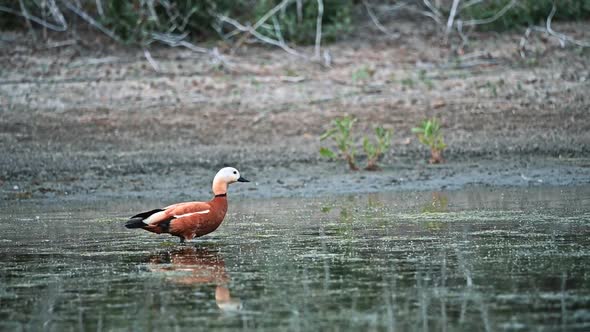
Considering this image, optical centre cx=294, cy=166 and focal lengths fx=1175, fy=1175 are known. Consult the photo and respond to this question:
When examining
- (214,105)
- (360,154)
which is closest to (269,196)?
(360,154)

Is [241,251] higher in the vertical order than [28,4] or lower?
lower

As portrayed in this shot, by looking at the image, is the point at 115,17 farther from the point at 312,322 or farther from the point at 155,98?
the point at 312,322

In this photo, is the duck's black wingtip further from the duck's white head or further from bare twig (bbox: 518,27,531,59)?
bare twig (bbox: 518,27,531,59)

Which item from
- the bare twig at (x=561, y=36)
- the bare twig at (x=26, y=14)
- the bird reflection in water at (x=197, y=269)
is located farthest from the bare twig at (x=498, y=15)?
the bird reflection in water at (x=197, y=269)

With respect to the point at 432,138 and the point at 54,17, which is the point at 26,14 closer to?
the point at 54,17

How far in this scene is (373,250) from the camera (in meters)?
8.44

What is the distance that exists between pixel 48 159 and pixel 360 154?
374 cm

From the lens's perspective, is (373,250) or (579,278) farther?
(373,250)

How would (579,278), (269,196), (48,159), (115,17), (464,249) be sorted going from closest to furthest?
1. (579,278)
2. (464,249)
3. (269,196)
4. (48,159)
5. (115,17)

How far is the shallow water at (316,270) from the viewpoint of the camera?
19.9 feet

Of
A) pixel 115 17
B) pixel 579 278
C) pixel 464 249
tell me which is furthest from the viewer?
pixel 115 17

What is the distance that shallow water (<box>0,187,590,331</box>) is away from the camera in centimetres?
605

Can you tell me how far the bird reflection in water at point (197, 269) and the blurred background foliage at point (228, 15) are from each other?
27.5 ft

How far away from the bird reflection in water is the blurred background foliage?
27.5 ft
